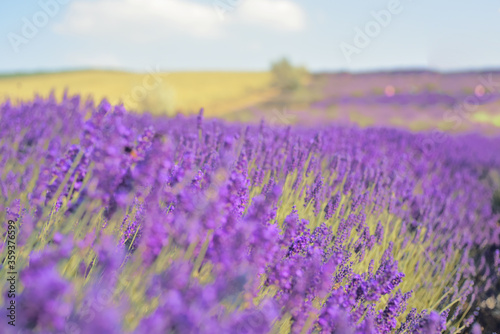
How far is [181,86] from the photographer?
28109mm

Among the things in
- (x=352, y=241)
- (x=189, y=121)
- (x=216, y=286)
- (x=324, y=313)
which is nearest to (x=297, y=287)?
(x=324, y=313)

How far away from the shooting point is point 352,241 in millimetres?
2928

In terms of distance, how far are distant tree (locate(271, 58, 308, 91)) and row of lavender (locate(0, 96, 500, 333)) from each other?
19.5 m

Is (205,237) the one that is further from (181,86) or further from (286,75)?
(181,86)

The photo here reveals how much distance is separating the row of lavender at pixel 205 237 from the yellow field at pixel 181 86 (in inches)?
626

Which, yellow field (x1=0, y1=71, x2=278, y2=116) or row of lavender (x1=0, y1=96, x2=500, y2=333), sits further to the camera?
yellow field (x1=0, y1=71, x2=278, y2=116)

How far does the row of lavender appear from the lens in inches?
47.4

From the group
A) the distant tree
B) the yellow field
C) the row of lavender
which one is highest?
the distant tree

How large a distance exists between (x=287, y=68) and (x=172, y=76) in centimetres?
1185

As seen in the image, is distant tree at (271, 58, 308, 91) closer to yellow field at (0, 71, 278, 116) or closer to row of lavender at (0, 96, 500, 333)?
yellow field at (0, 71, 278, 116)

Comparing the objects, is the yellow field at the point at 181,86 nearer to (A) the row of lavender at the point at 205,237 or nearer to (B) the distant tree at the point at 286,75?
(B) the distant tree at the point at 286,75

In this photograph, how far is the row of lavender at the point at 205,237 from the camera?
3.95ft

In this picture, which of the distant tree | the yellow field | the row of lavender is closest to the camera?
the row of lavender

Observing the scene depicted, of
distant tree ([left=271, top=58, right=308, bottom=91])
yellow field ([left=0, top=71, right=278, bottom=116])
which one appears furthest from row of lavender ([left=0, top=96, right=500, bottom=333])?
distant tree ([left=271, top=58, right=308, bottom=91])
